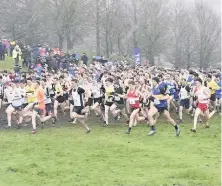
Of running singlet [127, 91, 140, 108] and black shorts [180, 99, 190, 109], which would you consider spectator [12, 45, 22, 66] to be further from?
running singlet [127, 91, 140, 108]

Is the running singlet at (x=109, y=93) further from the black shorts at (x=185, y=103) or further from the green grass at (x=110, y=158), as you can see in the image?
the black shorts at (x=185, y=103)

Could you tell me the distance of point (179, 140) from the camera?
1688cm

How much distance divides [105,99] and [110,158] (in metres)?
6.99

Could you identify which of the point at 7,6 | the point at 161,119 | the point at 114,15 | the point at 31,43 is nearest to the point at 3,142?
the point at 161,119

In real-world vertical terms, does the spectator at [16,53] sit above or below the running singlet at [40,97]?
above

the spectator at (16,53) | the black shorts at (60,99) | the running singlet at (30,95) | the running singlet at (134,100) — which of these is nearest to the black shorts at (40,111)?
the running singlet at (30,95)

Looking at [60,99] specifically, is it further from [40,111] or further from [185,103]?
[185,103]

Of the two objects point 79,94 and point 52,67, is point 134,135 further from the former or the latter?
point 52,67

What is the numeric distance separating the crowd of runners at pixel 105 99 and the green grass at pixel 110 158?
28.8 inches

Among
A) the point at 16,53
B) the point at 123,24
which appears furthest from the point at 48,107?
the point at 123,24

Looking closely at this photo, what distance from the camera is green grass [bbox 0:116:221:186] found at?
11602 mm

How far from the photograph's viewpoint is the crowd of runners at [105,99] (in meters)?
18.4

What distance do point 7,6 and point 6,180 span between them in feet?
154

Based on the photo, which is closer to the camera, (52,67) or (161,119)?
(161,119)
